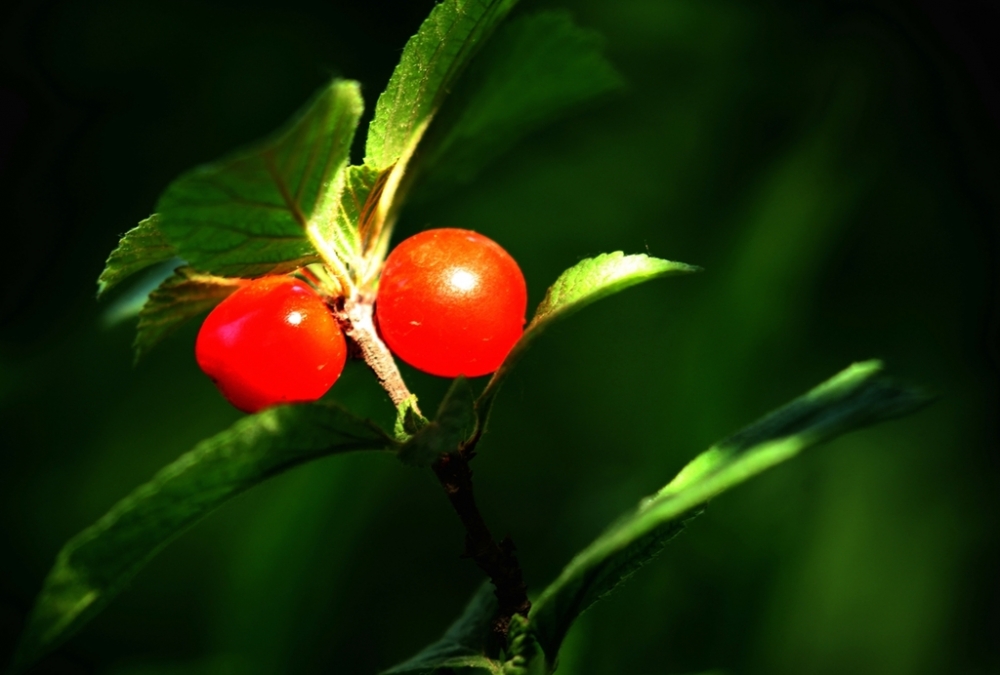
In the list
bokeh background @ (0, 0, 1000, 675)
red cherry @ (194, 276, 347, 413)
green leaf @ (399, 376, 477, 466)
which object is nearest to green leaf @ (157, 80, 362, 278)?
red cherry @ (194, 276, 347, 413)

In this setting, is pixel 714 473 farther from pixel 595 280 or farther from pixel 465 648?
pixel 465 648

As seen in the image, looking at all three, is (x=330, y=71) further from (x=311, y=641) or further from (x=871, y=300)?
(x=871, y=300)

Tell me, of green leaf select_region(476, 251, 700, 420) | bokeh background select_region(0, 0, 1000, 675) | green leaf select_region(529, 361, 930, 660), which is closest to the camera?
green leaf select_region(529, 361, 930, 660)

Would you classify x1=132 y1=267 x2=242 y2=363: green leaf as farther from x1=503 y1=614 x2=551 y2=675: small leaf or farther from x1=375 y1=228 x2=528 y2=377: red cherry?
x1=503 y1=614 x2=551 y2=675: small leaf

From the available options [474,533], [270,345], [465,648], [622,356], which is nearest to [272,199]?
[270,345]

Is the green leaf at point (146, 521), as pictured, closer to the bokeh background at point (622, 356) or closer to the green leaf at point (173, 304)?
the green leaf at point (173, 304)
